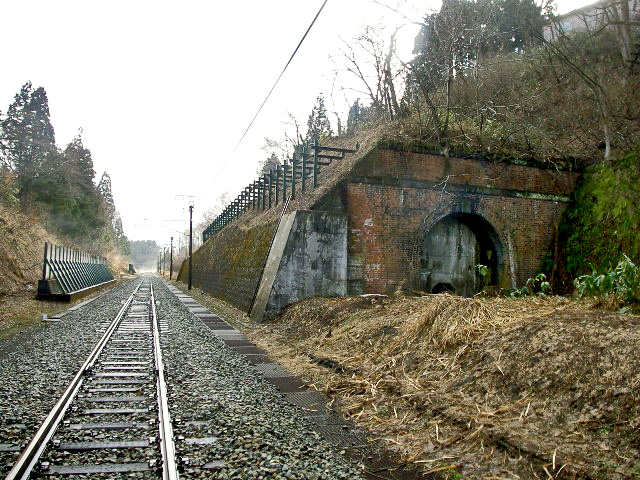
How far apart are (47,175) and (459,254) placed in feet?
132

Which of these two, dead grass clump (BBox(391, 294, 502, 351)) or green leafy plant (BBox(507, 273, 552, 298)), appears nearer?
dead grass clump (BBox(391, 294, 502, 351))

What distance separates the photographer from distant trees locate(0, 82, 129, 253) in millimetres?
43156

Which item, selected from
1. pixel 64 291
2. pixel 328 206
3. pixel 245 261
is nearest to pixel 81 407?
pixel 328 206

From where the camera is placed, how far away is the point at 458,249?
53.9 ft

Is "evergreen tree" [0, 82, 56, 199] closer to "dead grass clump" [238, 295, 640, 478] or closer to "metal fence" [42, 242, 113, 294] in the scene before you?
"metal fence" [42, 242, 113, 294]

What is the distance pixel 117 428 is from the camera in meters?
5.22

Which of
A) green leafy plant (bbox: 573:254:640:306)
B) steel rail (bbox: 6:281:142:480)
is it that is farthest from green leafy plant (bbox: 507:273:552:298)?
steel rail (bbox: 6:281:142:480)

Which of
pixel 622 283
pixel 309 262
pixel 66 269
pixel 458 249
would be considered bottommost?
pixel 66 269

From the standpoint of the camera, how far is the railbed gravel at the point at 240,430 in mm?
4246

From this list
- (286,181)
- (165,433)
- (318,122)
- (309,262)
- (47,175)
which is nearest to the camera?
(165,433)

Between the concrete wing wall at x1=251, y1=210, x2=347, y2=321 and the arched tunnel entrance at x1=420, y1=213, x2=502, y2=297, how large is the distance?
2.99 meters

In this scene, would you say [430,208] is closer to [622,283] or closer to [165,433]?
[622,283]

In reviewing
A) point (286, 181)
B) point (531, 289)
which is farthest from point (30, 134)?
point (531, 289)

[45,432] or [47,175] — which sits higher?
[47,175]
